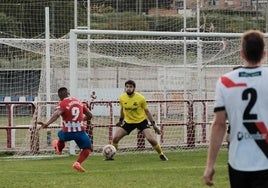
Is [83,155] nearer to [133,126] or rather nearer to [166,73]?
[133,126]

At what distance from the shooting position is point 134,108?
18.8 metres

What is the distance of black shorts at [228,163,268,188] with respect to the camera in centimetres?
621

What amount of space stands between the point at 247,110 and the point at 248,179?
553mm

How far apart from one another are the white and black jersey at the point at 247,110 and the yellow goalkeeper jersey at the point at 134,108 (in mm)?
12386

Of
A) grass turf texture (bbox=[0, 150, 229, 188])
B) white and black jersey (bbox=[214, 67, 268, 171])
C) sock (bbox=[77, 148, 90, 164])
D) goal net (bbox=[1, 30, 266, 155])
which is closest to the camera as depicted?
white and black jersey (bbox=[214, 67, 268, 171])

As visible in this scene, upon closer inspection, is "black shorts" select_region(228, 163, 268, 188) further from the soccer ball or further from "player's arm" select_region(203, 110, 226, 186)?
the soccer ball

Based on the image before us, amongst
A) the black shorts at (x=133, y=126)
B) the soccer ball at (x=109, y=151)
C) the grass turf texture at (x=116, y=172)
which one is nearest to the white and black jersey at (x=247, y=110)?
the grass turf texture at (x=116, y=172)

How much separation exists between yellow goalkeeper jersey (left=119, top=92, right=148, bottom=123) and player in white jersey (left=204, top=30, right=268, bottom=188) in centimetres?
1236

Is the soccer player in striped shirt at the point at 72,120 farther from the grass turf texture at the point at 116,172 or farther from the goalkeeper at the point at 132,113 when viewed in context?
the goalkeeper at the point at 132,113

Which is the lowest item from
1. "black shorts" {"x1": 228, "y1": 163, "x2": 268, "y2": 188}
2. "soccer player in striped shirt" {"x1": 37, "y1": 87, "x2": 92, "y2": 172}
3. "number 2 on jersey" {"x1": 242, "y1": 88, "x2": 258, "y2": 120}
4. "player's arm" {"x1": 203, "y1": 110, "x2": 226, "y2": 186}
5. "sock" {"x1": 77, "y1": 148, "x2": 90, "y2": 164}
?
"sock" {"x1": 77, "y1": 148, "x2": 90, "y2": 164}

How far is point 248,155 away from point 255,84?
1.88ft

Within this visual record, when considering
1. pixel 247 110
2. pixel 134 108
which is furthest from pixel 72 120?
pixel 247 110

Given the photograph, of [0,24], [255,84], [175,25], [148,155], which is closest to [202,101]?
[148,155]

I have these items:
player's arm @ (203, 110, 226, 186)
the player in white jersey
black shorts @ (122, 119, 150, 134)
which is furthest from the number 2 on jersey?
black shorts @ (122, 119, 150, 134)
